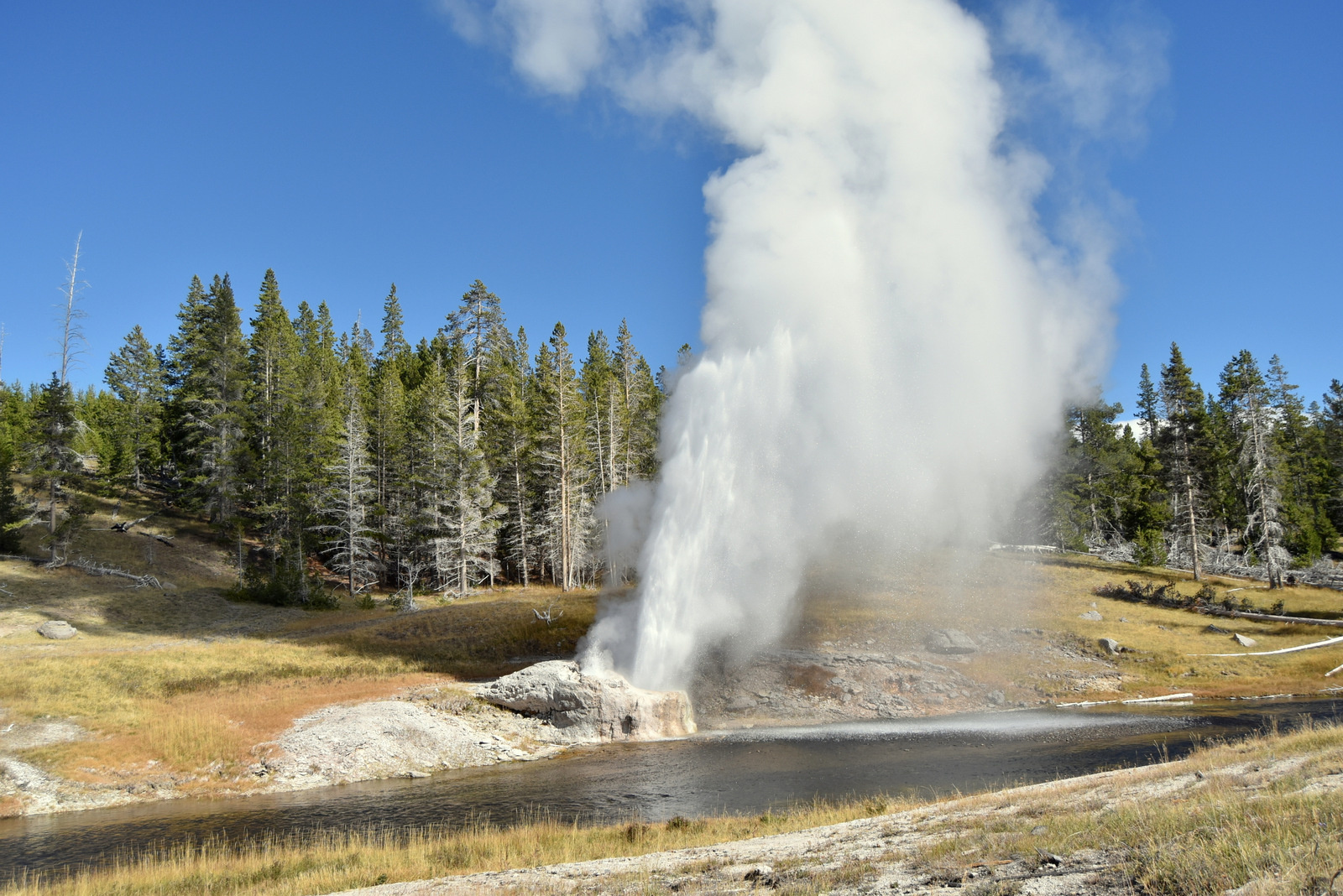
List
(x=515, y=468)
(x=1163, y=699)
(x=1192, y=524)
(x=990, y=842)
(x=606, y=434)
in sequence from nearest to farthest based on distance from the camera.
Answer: (x=990, y=842)
(x=1163, y=699)
(x=1192, y=524)
(x=515, y=468)
(x=606, y=434)

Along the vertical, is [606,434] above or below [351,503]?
above

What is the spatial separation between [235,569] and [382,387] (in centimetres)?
1827

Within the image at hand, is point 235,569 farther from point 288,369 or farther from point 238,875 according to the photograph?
point 238,875

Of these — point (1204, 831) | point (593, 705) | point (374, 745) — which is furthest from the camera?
point (593, 705)

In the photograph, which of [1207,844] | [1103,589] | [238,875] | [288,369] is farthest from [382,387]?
[1207,844]

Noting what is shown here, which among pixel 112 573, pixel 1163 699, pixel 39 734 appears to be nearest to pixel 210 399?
pixel 112 573

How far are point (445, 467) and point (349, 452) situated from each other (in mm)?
7080

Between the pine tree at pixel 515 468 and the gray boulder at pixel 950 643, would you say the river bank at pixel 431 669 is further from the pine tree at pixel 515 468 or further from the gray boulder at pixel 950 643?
the pine tree at pixel 515 468

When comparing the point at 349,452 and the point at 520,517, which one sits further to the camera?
the point at 520,517

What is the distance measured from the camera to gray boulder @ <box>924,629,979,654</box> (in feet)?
115

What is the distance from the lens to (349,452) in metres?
53.4

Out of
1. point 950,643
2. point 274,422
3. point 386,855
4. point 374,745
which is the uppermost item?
point 274,422

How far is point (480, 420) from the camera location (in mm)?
63531

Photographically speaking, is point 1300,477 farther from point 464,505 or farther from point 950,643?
point 464,505
